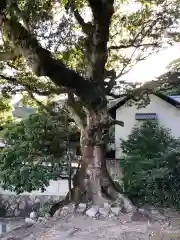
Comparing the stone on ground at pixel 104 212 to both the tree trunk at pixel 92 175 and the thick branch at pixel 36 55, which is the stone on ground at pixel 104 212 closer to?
the tree trunk at pixel 92 175

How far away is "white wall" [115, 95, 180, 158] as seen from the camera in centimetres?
1231

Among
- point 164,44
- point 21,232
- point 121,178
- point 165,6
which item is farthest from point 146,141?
point 21,232

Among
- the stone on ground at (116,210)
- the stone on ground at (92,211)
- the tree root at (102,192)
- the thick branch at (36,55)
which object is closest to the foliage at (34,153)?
the tree root at (102,192)

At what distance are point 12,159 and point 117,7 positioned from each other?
15.6 feet

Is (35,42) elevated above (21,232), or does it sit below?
above

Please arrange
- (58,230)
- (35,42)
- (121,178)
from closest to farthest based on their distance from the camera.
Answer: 1. (35,42)
2. (58,230)
3. (121,178)

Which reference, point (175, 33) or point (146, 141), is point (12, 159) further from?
point (175, 33)

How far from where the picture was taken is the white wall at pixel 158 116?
1231 cm

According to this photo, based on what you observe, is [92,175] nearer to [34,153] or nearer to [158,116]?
[34,153]

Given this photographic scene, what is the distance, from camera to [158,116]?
12.5m

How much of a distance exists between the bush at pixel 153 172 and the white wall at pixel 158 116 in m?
2.49

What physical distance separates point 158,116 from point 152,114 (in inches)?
9.9

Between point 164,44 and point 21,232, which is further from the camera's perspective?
point 164,44

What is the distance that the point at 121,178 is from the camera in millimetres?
9148
